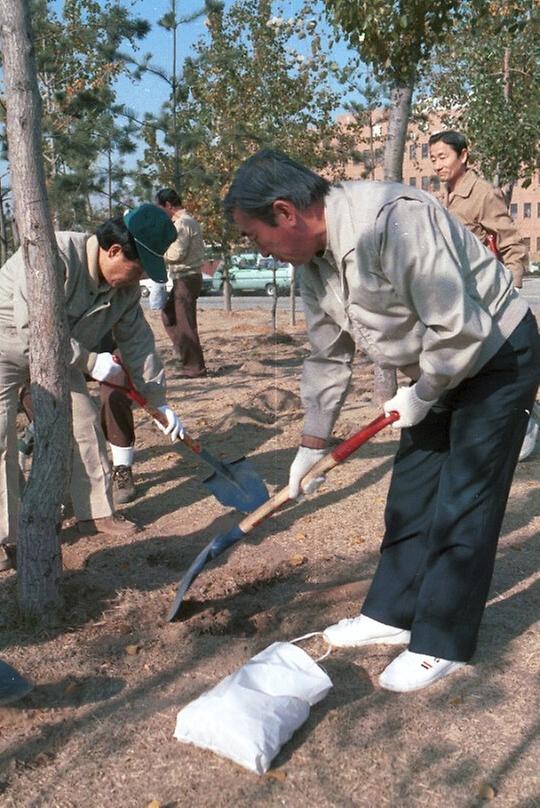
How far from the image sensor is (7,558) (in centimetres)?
402

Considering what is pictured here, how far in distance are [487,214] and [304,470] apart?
7.93 feet

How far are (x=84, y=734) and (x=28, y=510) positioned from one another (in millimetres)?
936

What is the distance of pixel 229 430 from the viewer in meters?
6.50

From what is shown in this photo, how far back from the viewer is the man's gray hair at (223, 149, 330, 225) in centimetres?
256

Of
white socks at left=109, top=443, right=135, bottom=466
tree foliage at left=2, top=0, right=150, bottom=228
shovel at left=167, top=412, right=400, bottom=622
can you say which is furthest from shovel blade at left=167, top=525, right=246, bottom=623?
tree foliage at left=2, top=0, right=150, bottom=228

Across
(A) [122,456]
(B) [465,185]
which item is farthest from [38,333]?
(B) [465,185]

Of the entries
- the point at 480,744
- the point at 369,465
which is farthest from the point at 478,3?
the point at 480,744

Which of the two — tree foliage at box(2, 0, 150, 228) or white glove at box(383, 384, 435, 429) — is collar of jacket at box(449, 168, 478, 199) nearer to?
white glove at box(383, 384, 435, 429)

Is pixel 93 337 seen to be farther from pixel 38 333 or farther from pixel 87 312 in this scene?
pixel 38 333

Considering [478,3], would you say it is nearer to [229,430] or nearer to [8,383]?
[229,430]

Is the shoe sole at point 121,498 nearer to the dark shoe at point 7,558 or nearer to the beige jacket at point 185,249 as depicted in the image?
the dark shoe at point 7,558

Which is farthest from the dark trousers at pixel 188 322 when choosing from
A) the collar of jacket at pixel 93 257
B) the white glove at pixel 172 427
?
the collar of jacket at pixel 93 257

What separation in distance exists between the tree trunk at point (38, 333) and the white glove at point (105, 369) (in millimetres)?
640

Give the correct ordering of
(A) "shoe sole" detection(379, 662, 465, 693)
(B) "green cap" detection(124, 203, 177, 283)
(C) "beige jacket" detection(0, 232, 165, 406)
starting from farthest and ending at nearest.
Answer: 1. (C) "beige jacket" detection(0, 232, 165, 406)
2. (B) "green cap" detection(124, 203, 177, 283)
3. (A) "shoe sole" detection(379, 662, 465, 693)
